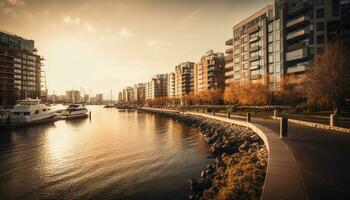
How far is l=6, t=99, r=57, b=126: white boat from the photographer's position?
41900 millimetres

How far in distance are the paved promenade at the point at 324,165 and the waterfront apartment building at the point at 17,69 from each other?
350ft

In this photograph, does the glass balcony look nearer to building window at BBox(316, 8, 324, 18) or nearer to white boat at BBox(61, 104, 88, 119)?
building window at BBox(316, 8, 324, 18)

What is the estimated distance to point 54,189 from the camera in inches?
511

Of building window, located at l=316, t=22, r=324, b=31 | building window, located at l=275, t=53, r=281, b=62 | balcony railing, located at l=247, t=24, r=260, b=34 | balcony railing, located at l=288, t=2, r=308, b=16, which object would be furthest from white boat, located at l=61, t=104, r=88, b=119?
building window, located at l=316, t=22, r=324, b=31

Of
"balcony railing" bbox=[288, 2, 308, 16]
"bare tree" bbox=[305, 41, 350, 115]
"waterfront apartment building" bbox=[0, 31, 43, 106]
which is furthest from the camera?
"waterfront apartment building" bbox=[0, 31, 43, 106]

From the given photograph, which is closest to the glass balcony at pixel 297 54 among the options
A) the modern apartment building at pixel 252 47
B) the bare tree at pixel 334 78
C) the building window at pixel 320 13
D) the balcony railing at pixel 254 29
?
the modern apartment building at pixel 252 47

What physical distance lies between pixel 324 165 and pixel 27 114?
173 ft

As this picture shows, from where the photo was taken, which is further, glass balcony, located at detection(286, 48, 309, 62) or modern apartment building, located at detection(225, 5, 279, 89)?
modern apartment building, located at detection(225, 5, 279, 89)

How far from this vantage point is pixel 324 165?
9.13 meters

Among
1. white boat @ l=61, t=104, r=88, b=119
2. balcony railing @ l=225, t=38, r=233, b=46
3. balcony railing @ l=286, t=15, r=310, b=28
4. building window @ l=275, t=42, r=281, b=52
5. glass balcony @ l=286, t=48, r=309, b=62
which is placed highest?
balcony railing @ l=225, t=38, r=233, b=46

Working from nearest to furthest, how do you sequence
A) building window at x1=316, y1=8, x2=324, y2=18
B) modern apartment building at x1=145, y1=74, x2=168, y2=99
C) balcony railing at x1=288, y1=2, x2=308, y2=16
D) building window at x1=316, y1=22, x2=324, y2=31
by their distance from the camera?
building window at x1=316, y1=22, x2=324, y2=31 < balcony railing at x1=288, y1=2, x2=308, y2=16 < building window at x1=316, y1=8, x2=324, y2=18 < modern apartment building at x1=145, y1=74, x2=168, y2=99

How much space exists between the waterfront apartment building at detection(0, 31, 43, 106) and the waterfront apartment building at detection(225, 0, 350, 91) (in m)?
99.8

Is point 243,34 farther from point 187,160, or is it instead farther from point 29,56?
point 29,56

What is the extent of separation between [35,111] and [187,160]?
4362 cm
